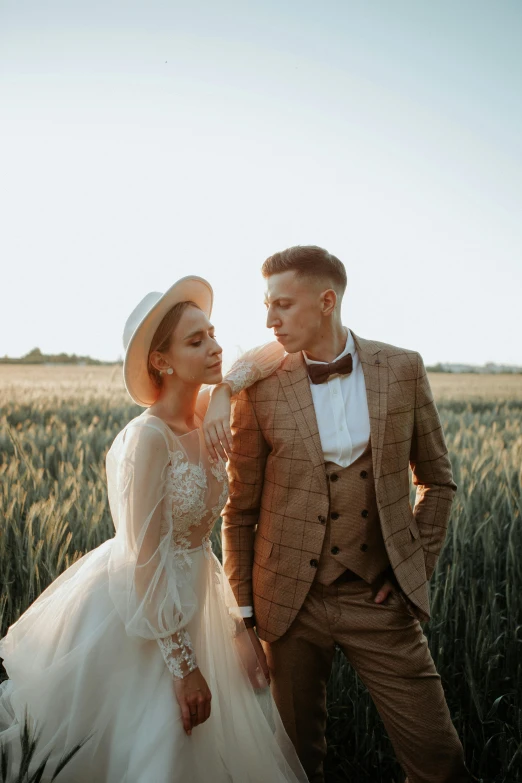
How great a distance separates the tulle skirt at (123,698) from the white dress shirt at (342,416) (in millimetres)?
266

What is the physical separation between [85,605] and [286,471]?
0.82 metres

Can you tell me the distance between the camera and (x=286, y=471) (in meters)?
2.26

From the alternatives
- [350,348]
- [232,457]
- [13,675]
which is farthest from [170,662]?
[350,348]

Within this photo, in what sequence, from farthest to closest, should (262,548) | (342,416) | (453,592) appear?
1. (453,592)
2. (262,548)
3. (342,416)

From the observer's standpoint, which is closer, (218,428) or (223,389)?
(218,428)

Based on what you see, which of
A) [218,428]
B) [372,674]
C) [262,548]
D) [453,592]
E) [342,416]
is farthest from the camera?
[453,592]

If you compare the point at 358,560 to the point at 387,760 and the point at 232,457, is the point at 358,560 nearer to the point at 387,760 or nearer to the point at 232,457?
the point at 232,457

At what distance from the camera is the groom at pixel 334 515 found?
7.07 ft

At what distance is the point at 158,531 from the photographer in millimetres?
1993

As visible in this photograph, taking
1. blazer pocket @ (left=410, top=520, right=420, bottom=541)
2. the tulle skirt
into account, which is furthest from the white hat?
blazer pocket @ (left=410, top=520, right=420, bottom=541)

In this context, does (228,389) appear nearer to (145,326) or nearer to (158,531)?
(145,326)

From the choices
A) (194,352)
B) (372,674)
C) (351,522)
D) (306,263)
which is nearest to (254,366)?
(194,352)

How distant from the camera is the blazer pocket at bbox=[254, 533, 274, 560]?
2330mm

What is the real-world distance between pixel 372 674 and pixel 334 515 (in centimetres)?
55
